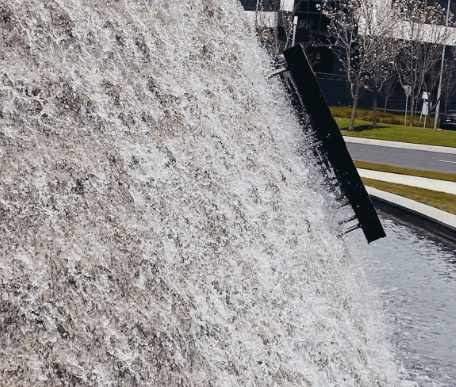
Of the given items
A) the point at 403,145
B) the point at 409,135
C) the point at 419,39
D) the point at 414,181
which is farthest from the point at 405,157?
the point at 419,39

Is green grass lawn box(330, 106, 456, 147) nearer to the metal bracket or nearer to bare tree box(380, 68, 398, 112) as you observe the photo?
bare tree box(380, 68, 398, 112)

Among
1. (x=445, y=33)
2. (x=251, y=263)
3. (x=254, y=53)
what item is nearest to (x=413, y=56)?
(x=445, y=33)

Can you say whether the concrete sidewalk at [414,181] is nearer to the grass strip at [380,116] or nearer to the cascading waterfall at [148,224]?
the cascading waterfall at [148,224]

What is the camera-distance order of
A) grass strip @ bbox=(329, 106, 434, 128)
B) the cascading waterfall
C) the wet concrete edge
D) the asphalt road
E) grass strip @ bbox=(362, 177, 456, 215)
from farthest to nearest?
grass strip @ bbox=(329, 106, 434, 128)
the asphalt road
grass strip @ bbox=(362, 177, 456, 215)
the wet concrete edge
the cascading waterfall

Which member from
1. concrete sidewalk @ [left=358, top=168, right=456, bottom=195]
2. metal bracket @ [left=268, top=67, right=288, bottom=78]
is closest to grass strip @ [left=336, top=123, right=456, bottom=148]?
concrete sidewalk @ [left=358, top=168, right=456, bottom=195]

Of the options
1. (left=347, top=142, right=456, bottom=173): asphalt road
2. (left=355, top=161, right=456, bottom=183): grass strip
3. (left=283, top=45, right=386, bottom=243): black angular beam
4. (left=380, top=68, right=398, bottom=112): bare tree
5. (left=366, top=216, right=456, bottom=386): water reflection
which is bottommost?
(left=380, top=68, right=398, bottom=112): bare tree

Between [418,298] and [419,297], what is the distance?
0.13ft

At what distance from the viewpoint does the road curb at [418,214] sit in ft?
39.1

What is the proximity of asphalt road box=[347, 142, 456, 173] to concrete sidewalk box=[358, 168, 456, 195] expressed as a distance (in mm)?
2781

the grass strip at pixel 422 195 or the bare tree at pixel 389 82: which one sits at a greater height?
the grass strip at pixel 422 195

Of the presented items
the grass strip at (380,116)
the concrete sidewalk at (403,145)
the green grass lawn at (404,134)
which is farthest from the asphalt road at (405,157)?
the grass strip at (380,116)

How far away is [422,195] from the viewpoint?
14969 millimetres

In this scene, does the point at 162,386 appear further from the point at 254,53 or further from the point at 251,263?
the point at 254,53

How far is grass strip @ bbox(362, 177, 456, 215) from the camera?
13824 mm
